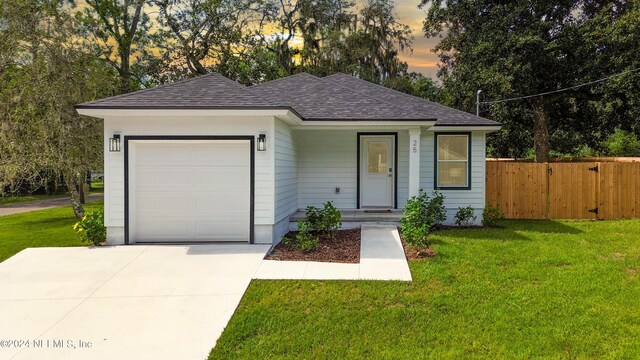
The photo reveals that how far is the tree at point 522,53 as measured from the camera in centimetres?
1733

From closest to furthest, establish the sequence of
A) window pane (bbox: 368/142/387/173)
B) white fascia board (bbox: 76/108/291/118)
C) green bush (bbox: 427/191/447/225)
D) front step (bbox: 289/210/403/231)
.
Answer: white fascia board (bbox: 76/108/291/118)
green bush (bbox: 427/191/447/225)
front step (bbox: 289/210/403/231)
window pane (bbox: 368/142/387/173)

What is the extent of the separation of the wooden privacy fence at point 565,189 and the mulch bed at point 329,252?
5.40 m

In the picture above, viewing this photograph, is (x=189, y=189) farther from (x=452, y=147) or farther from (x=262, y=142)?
(x=452, y=147)

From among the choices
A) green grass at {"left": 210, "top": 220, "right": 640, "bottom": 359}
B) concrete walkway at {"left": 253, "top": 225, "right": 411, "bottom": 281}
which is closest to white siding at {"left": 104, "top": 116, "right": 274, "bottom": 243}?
concrete walkway at {"left": 253, "top": 225, "right": 411, "bottom": 281}

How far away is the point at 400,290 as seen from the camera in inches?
201

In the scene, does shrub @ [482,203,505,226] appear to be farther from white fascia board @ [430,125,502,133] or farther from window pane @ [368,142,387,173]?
window pane @ [368,142,387,173]

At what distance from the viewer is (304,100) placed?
10555 millimetres

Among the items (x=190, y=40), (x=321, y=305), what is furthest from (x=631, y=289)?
(x=190, y=40)

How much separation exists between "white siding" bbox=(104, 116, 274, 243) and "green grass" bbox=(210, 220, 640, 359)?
7.91 ft

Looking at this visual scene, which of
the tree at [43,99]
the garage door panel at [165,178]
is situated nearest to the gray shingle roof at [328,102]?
the garage door panel at [165,178]

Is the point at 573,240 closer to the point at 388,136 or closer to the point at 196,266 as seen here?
the point at 388,136

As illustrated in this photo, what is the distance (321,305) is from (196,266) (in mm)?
2461

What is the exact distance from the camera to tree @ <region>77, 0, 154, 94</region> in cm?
1935

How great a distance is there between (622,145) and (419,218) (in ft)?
91.8
